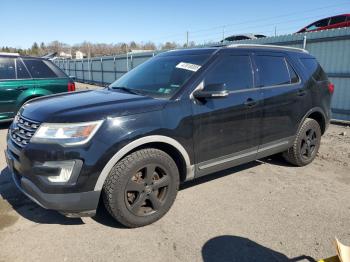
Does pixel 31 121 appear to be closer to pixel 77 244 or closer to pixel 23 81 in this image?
pixel 77 244

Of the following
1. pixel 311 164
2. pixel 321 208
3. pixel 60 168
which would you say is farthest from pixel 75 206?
pixel 311 164

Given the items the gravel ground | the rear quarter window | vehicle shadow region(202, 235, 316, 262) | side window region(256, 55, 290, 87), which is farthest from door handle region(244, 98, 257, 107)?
vehicle shadow region(202, 235, 316, 262)

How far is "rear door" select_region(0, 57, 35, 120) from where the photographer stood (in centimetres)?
733

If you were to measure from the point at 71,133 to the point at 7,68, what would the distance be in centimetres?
570

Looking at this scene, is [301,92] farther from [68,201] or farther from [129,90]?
[68,201]

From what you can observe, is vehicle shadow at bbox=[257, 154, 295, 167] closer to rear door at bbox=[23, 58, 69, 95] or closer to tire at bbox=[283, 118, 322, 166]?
tire at bbox=[283, 118, 322, 166]

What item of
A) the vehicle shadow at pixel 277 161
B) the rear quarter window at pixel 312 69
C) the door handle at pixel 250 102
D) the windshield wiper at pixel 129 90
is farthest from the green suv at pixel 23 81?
the rear quarter window at pixel 312 69

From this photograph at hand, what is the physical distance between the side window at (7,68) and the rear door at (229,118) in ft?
18.8

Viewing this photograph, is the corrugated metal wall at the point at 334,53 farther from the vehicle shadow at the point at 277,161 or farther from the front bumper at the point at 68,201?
the front bumper at the point at 68,201

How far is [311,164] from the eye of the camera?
5234 mm

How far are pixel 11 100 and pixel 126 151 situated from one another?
5.59 m

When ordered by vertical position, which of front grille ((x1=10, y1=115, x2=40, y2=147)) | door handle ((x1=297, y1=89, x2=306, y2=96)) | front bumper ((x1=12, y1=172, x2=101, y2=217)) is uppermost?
door handle ((x1=297, y1=89, x2=306, y2=96))

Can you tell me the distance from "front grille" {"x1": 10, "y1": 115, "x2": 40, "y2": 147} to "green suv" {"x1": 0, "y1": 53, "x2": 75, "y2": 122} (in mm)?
4459

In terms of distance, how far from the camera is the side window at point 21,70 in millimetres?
7572
